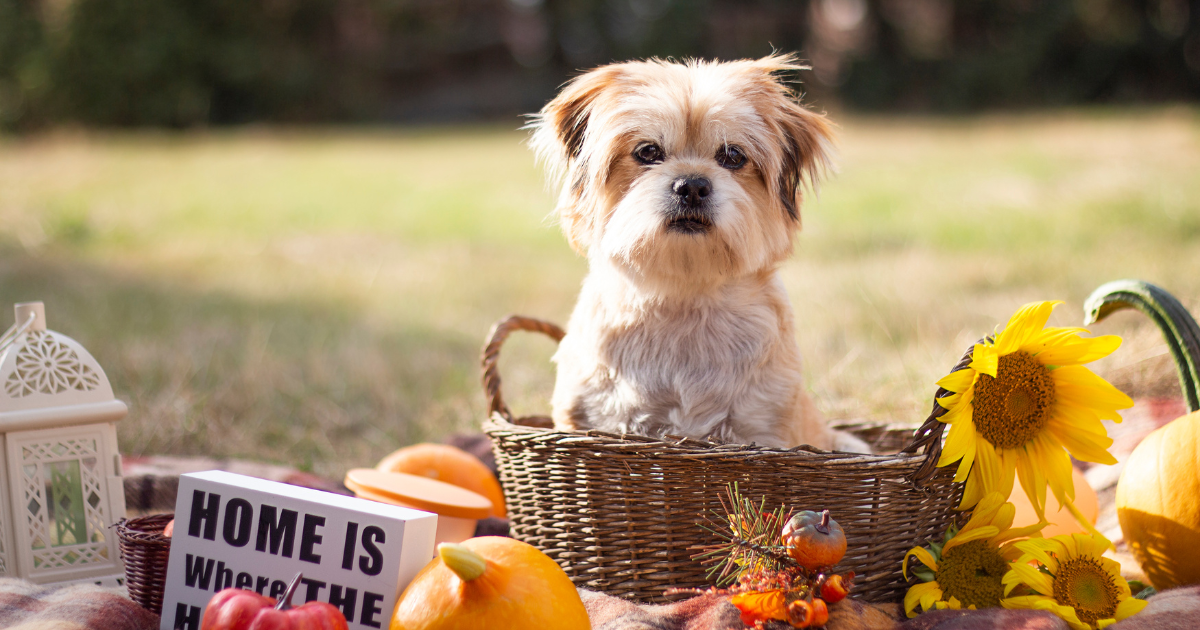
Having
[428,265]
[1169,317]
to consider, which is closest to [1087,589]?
[1169,317]

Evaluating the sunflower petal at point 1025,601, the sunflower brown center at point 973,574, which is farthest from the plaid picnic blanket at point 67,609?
the sunflower petal at point 1025,601

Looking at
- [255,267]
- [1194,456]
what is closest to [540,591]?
[1194,456]

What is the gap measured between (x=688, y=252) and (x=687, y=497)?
25.1 inches

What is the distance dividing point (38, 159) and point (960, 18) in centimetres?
1511

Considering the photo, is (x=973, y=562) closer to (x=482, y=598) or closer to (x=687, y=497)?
(x=687, y=497)

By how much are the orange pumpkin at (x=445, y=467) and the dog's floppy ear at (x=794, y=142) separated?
4.37 ft

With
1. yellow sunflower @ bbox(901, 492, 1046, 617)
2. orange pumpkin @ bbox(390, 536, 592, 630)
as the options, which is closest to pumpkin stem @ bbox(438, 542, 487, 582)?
orange pumpkin @ bbox(390, 536, 592, 630)

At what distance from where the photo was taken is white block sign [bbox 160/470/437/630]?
1.98 m

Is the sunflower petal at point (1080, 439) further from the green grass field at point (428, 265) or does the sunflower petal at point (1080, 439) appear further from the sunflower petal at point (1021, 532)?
the green grass field at point (428, 265)

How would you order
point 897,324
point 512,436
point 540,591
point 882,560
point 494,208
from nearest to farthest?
1. point 540,591
2. point 882,560
3. point 512,436
4. point 897,324
5. point 494,208

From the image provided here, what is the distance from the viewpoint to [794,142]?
105 inches

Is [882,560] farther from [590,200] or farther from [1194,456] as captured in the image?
[590,200]

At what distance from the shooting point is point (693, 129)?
8.16ft

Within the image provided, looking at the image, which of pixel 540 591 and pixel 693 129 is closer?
pixel 540 591
